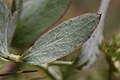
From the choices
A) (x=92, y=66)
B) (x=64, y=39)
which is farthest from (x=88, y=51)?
(x=92, y=66)

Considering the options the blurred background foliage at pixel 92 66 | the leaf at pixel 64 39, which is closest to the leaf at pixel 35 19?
the blurred background foliage at pixel 92 66

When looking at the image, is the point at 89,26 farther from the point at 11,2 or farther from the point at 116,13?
the point at 116,13

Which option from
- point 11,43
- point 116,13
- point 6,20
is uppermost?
point 6,20

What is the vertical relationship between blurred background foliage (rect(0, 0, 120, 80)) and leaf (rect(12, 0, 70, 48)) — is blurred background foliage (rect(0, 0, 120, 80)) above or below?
below

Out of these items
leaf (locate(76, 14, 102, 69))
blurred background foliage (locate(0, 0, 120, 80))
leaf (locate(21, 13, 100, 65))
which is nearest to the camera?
leaf (locate(21, 13, 100, 65))

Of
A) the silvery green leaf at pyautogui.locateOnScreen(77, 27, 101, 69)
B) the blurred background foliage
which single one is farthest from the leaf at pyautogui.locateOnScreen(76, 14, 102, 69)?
the blurred background foliage

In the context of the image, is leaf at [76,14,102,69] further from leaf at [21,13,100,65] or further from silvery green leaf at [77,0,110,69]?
leaf at [21,13,100,65]

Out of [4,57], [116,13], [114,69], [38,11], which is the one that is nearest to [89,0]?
[116,13]
